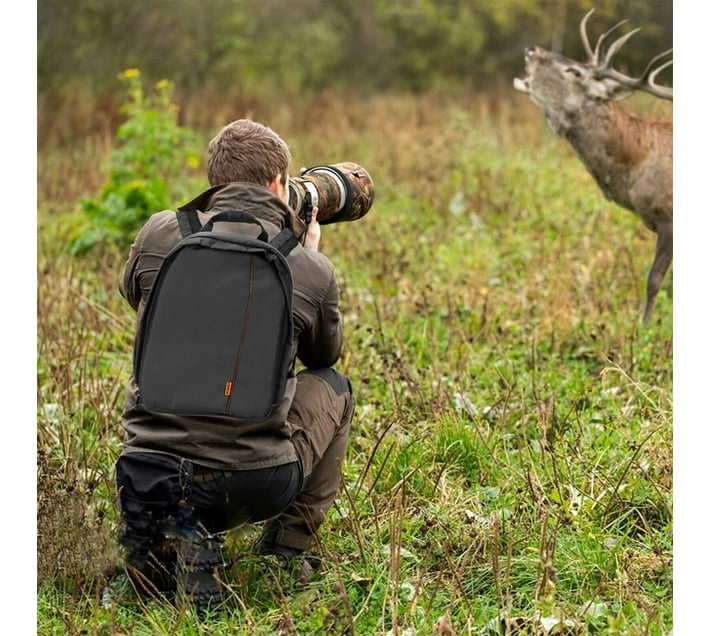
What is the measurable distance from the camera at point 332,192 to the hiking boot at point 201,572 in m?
1.14

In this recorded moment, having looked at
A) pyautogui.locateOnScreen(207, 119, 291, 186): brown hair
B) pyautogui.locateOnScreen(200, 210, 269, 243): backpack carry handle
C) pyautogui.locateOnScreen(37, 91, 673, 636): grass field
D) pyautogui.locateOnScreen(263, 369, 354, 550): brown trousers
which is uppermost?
pyautogui.locateOnScreen(207, 119, 291, 186): brown hair

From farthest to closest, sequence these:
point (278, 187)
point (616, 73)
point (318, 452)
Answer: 1. point (616, 73)
2. point (318, 452)
3. point (278, 187)

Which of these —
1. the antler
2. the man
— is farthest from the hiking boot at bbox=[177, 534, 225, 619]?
the antler

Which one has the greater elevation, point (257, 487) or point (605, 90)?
point (605, 90)

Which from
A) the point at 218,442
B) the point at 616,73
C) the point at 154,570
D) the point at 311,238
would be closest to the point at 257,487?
the point at 218,442

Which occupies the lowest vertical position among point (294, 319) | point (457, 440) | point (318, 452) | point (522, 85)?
point (457, 440)

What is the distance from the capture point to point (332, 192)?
3.51m

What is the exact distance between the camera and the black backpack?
282 cm

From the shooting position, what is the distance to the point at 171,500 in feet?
9.70

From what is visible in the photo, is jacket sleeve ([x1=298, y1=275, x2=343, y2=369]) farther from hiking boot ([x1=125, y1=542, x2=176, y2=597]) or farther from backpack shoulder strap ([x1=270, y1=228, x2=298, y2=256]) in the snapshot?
hiking boot ([x1=125, y1=542, x2=176, y2=597])

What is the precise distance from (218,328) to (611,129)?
16.3ft

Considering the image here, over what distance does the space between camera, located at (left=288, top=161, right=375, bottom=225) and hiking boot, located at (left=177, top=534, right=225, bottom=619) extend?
114cm

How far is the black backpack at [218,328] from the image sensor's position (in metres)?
2.82

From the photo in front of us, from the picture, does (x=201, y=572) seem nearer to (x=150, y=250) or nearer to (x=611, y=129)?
(x=150, y=250)
